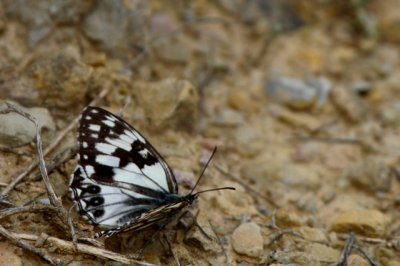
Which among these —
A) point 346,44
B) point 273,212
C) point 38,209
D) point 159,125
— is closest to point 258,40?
point 346,44

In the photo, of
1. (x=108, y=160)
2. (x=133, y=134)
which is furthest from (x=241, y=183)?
(x=108, y=160)

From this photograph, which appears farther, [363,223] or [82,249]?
[363,223]

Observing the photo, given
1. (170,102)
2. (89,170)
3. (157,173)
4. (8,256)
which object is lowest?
(8,256)

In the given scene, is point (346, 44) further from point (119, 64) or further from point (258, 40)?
point (119, 64)

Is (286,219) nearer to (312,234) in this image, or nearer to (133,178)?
(312,234)

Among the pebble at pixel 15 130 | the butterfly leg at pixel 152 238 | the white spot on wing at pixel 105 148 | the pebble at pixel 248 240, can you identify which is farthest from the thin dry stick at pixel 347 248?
the pebble at pixel 15 130

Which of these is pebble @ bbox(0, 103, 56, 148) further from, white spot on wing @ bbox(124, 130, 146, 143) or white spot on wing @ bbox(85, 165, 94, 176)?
white spot on wing @ bbox(124, 130, 146, 143)

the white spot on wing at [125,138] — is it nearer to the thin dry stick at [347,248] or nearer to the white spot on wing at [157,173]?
the white spot on wing at [157,173]
